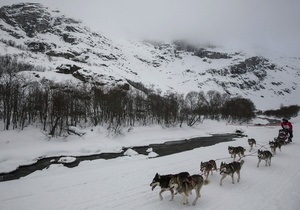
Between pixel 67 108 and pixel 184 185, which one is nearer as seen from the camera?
pixel 184 185

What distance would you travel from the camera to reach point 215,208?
6.92 m

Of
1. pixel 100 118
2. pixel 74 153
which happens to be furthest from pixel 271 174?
pixel 100 118

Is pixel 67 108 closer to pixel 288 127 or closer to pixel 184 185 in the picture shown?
pixel 184 185

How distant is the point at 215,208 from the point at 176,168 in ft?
17.0

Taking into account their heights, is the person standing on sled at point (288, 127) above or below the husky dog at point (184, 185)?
above

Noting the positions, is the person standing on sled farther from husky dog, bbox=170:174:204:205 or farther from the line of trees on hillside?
the line of trees on hillside

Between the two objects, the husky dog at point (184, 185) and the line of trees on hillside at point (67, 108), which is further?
the line of trees on hillside at point (67, 108)

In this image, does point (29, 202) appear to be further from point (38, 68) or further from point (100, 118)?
point (38, 68)

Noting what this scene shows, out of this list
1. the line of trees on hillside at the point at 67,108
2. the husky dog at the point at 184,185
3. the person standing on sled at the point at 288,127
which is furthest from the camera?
the line of trees on hillside at the point at 67,108

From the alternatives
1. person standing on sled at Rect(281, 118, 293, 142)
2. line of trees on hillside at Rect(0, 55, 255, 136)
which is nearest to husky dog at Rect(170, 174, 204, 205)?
person standing on sled at Rect(281, 118, 293, 142)

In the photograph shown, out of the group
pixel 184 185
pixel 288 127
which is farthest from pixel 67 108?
pixel 288 127

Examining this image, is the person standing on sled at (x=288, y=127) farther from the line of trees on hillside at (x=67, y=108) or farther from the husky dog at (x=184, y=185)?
the line of trees on hillside at (x=67, y=108)

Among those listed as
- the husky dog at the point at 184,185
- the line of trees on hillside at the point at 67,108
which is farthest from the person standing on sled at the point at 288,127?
the line of trees on hillside at the point at 67,108

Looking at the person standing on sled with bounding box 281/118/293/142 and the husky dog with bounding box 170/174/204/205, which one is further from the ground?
the person standing on sled with bounding box 281/118/293/142
